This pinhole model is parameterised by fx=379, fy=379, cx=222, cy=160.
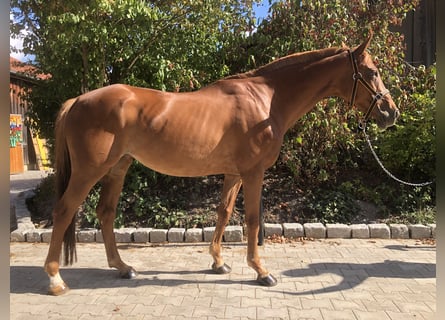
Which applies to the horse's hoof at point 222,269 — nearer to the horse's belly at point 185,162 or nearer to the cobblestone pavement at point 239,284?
the cobblestone pavement at point 239,284

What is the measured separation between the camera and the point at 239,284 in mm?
3680

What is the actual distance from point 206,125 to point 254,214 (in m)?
0.98

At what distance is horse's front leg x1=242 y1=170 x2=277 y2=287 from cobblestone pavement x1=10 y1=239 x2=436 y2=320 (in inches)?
4.7

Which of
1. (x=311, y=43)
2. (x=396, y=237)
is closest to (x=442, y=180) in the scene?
(x=396, y=237)

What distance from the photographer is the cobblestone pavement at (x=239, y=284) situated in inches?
121

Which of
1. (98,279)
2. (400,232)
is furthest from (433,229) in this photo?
(98,279)

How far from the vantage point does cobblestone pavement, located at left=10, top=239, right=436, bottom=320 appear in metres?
3.07

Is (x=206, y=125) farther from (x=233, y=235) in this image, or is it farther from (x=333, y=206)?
(x=333, y=206)

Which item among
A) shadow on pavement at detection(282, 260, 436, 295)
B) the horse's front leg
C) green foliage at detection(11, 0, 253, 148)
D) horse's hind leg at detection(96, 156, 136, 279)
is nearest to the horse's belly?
the horse's front leg

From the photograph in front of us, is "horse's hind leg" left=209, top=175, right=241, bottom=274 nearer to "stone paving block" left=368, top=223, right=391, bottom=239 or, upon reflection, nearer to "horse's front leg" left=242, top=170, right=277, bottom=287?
"horse's front leg" left=242, top=170, right=277, bottom=287

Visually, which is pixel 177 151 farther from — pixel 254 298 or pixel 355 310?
pixel 355 310

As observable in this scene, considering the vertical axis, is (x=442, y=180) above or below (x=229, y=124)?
below

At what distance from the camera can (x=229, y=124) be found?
363 centimetres

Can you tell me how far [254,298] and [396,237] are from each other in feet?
9.35
